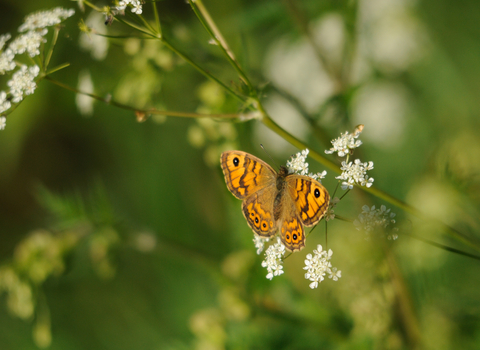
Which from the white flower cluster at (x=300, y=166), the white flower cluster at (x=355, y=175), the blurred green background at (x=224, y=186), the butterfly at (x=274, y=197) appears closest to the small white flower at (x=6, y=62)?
the blurred green background at (x=224, y=186)

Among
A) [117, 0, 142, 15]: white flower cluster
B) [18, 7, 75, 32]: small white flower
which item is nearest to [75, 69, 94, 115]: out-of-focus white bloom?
[18, 7, 75, 32]: small white flower

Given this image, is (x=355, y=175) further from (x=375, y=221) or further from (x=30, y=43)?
(x=30, y=43)

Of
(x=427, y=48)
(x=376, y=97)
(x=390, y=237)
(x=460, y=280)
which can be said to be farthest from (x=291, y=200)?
(x=427, y=48)

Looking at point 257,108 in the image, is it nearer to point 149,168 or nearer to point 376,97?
point 376,97

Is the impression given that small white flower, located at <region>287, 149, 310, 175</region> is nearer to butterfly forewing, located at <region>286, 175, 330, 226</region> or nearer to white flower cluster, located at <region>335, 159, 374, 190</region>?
butterfly forewing, located at <region>286, 175, 330, 226</region>

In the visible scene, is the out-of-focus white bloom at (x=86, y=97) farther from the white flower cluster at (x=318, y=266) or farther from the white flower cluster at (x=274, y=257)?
the white flower cluster at (x=318, y=266)

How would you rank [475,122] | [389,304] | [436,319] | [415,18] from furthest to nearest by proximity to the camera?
[415,18] → [475,122] → [436,319] → [389,304]
